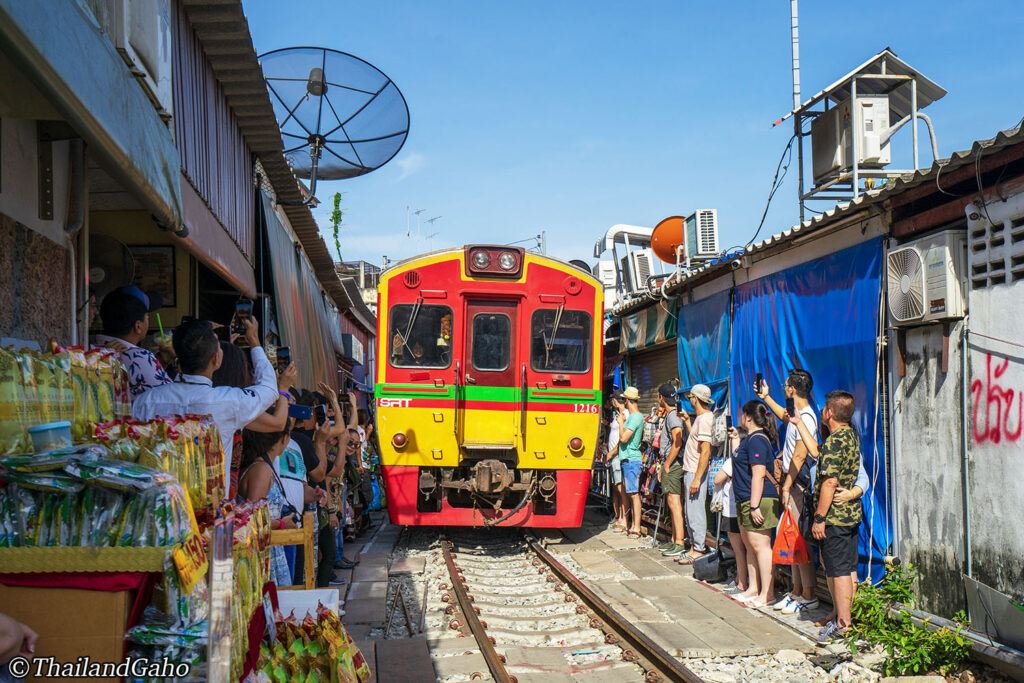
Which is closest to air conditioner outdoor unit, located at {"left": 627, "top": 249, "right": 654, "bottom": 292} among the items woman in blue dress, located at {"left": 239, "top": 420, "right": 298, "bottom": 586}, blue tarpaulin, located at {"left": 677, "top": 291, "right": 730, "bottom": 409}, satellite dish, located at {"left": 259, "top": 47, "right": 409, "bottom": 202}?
blue tarpaulin, located at {"left": 677, "top": 291, "right": 730, "bottom": 409}

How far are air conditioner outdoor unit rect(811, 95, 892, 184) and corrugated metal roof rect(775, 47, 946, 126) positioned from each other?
7.7 inches

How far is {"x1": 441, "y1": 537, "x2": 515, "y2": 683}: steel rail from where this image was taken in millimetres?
4953

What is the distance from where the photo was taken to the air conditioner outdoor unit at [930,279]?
18.0ft

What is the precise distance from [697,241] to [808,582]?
16.8ft

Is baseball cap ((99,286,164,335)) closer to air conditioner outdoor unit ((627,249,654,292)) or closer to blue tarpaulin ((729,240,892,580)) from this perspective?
blue tarpaulin ((729,240,892,580))

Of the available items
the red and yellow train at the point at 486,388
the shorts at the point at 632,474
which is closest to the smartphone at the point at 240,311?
the red and yellow train at the point at 486,388

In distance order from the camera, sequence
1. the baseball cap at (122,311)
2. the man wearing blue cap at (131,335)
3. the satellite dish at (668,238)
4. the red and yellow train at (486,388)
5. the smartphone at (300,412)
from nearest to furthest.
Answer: the man wearing blue cap at (131,335) → the baseball cap at (122,311) → the smartphone at (300,412) → the red and yellow train at (486,388) → the satellite dish at (668,238)

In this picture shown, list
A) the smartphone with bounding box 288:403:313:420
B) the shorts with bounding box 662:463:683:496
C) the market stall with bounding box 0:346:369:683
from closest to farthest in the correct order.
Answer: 1. the market stall with bounding box 0:346:369:683
2. the smartphone with bounding box 288:403:313:420
3. the shorts with bounding box 662:463:683:496

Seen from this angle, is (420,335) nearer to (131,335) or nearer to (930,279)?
(930,279)

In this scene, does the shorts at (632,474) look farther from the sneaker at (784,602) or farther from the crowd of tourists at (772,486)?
the sneaker at (784,602)

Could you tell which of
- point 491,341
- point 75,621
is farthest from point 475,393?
point 75,621

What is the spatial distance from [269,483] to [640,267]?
10.0 metres

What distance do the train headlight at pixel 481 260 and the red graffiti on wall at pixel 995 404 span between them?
5201 mm

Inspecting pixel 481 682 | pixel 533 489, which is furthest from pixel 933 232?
pixel 533 489
